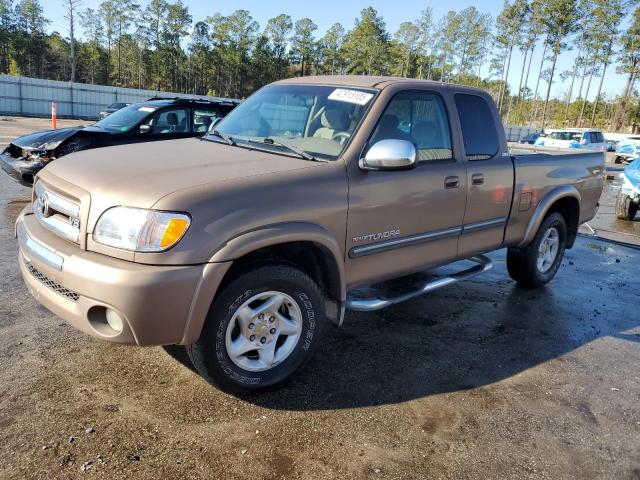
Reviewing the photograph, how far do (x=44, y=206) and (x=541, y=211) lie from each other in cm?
433

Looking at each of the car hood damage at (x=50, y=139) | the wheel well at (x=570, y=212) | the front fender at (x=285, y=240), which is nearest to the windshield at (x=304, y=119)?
the front fender at (x=285, y=240)

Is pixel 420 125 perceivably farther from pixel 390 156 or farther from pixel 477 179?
pixel 390 156

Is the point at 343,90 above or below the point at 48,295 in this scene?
above

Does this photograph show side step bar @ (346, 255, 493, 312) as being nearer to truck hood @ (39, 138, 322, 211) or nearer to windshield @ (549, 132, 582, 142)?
truck hood @ (39, 138, 322, 211)

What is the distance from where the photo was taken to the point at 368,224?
11.1 feet

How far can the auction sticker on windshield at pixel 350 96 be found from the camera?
3.62m

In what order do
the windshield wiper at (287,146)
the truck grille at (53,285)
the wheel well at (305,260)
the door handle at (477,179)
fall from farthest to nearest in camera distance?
1. the door handle at (477,179)
2. the windshield wiper at (287,146)
3. the wheel well at (305,260)
4. the truck grille at (53,285)

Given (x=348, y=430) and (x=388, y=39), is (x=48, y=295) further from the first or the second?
(x=388, y=39)

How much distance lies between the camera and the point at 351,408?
10.1ft

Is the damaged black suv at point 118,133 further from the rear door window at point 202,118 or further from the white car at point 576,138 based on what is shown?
the white car at point 576,138

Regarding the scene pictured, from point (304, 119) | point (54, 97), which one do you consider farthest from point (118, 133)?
point (54, 97)

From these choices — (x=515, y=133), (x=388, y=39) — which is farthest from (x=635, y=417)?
(x=388, y=39)

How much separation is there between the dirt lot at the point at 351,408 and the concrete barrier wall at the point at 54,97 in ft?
101

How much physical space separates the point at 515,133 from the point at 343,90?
48.5 meters
